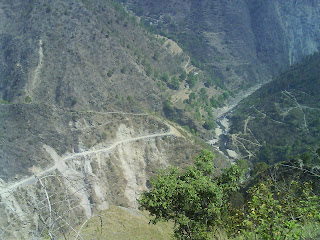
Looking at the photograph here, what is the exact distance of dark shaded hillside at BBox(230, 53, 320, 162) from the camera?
73875 mm

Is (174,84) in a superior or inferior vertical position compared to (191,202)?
inferior

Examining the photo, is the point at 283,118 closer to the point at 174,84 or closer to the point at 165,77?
the point at 174,84

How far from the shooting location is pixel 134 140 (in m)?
63.1

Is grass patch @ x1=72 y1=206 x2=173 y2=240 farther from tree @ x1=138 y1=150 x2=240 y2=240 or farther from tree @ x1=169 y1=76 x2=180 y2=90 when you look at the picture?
tree @ x1=169 y1=76 x2=180 y2=90

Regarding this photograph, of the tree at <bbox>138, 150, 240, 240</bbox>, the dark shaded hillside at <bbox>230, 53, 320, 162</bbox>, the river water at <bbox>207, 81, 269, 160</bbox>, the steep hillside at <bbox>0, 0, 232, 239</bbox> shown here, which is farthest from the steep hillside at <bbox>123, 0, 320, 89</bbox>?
the tree at <bbox>138, 150, 240, 240</bbox>

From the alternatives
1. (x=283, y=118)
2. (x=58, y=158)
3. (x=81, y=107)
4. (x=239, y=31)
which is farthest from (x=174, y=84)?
(x=239, y=31)

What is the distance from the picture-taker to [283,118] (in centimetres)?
8106

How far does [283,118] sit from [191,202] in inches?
2758

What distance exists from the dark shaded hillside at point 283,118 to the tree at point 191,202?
5367 centimetres

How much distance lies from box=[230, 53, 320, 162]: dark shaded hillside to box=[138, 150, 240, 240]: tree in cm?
5367

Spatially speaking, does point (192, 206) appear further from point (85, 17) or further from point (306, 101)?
point (85, 17)

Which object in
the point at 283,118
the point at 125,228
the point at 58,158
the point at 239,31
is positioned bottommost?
the point at 58,158

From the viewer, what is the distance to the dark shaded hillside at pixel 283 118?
73875 millimetres

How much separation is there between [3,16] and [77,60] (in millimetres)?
26510
